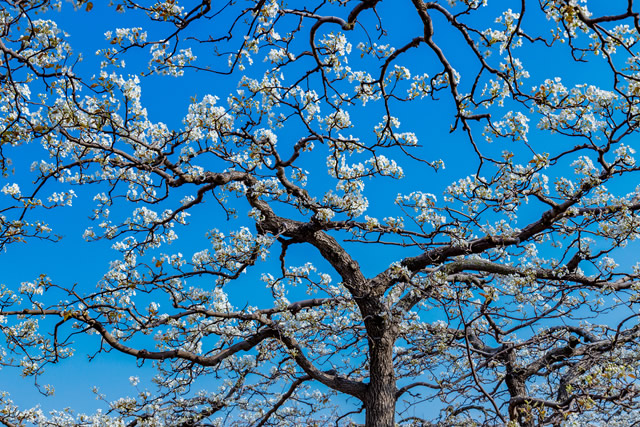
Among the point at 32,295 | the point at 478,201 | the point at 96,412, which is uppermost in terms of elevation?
the point at 478,201

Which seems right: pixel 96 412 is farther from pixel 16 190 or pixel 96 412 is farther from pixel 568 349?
pixel 568 349

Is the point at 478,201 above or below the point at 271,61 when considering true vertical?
below

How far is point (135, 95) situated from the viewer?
595 centimetres

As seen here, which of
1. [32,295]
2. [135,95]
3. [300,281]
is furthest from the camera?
[300,281]

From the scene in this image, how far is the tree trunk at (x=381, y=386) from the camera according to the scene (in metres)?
7.21

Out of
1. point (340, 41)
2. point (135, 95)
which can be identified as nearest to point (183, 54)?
point (135, 95)

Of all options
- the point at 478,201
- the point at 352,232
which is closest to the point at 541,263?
the point at 478,201

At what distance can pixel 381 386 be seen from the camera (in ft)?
24.1

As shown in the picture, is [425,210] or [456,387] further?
[456,387]

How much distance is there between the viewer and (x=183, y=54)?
18.5 feet

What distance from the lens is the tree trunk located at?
23.6ft

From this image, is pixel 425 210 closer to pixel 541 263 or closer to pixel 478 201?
pixel 478 201

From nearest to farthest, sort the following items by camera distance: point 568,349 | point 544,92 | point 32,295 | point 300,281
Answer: point 544,92
point 32,295
point 300,281
point 568,349

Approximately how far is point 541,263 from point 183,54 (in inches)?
228
